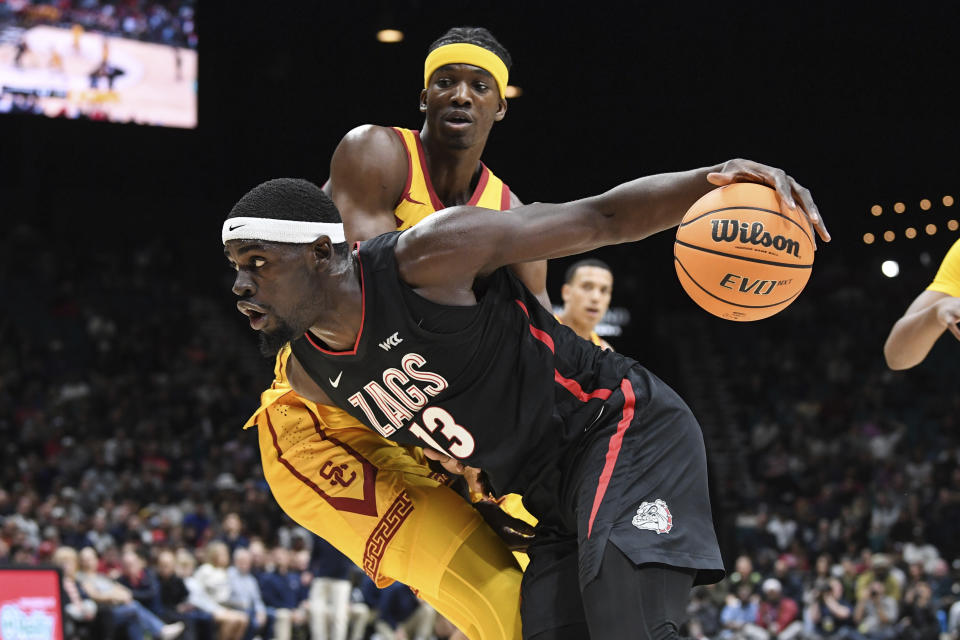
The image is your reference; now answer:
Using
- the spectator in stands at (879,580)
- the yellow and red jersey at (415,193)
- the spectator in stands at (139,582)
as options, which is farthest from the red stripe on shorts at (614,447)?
the spectator in stands at (879,580)

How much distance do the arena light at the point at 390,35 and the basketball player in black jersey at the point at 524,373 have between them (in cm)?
1109

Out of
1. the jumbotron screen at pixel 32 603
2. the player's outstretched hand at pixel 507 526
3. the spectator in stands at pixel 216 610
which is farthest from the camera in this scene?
the spectator in stands at pixel 216 610

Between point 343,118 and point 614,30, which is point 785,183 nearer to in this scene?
point 614,30

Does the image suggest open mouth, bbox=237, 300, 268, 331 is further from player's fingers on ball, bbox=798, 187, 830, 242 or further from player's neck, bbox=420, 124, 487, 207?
player's fingers on ball, bbox=798, 187, 830, 242

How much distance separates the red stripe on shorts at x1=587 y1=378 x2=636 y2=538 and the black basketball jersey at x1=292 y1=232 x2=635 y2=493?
0.16 feet

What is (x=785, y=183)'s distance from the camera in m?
2.83

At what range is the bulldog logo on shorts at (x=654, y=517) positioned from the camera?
9.29 feet

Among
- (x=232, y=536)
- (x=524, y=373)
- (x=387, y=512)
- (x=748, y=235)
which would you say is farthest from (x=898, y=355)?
(x=232, y=536)

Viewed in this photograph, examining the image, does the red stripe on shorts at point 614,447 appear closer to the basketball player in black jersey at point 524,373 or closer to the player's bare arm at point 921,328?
the basketball player in black jersey at point 524,373

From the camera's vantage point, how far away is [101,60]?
14531 millimetres

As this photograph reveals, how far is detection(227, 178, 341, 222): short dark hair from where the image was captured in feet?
9.16

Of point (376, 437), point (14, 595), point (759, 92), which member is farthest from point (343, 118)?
point (376, 437)

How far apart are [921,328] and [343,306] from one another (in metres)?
2.09

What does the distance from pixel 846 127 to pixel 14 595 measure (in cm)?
1306
